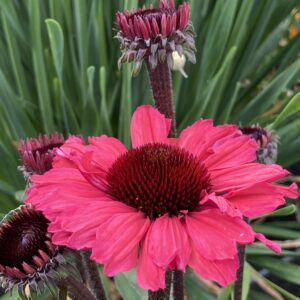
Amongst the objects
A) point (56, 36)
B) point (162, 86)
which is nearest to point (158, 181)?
point (162, 86)

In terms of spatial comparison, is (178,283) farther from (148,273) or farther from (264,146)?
(264,146)

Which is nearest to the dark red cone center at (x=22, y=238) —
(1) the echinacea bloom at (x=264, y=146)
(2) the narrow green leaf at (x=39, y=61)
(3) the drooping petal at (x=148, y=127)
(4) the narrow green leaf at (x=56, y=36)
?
(3) the drooping petal at (x=148, y=127)

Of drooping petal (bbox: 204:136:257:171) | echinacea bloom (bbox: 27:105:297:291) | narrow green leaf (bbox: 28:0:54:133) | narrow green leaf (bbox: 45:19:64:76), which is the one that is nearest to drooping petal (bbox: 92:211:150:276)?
echinacea bloom (bbox: 27:105:297:291)

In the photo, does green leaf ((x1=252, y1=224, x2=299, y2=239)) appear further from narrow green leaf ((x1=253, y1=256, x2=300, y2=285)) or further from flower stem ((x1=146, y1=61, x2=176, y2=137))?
flower stem ((x1=146, y1=61, x2=176, y2=137))

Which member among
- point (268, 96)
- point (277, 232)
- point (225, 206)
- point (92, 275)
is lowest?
point (277, 232)

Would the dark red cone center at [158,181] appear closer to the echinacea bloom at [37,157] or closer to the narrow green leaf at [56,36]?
the echinacea bloom at [37,157]

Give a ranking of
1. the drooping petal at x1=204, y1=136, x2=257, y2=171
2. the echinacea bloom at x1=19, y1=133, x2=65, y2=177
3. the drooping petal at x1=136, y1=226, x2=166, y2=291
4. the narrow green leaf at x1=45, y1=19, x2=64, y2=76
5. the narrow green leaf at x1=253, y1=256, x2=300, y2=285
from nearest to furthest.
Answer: the drooping petal at x1=136, y1=226, x2=166, y2=291
the drooping petal at x1=204, y1=136, x2=257, y2=171
the echinacea bloom at x1=19, y1=133, x2=65, y2=177
the narrow green leaf at x1=45, y1=19, x2=64, y2=76
the narrow green leaf at x1=253, y1=256, x2=300, y2=285

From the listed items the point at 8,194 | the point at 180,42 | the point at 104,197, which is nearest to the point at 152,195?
the point at 104,197

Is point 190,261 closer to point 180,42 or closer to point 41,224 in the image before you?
point 41,224
